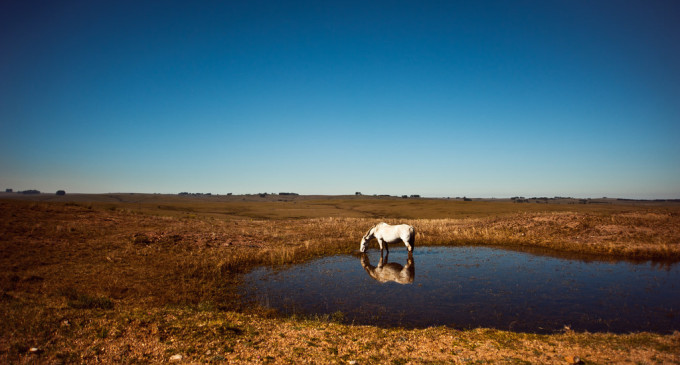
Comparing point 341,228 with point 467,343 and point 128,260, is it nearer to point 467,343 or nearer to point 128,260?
point 128,260

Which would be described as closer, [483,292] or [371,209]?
[483,292]

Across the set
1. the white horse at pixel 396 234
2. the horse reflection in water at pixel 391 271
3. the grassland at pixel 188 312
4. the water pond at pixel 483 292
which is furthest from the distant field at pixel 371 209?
the horse reflection in water at pixel 391 271

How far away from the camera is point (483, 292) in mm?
12602

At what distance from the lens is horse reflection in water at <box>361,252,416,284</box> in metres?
14.7

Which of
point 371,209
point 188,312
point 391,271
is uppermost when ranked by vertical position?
point 371,209

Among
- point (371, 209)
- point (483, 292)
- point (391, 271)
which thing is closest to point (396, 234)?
point (391, 271)

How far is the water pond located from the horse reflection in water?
52 mm

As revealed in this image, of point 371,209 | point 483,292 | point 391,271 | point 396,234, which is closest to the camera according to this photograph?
point 483,292

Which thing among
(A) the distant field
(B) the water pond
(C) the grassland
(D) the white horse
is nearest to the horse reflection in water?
(B) the water pond

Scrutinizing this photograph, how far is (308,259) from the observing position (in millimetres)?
19078

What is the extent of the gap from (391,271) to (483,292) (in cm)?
493

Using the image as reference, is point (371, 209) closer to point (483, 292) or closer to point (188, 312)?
point (483, 292)

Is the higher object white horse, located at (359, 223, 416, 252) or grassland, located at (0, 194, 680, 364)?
white horse, located at (359, 223, 416, 252)

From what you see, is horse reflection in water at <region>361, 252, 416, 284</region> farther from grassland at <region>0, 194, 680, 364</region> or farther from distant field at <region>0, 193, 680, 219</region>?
distant field at <region>0, 193, 680, 219</region>
